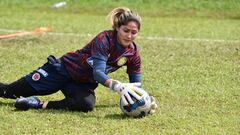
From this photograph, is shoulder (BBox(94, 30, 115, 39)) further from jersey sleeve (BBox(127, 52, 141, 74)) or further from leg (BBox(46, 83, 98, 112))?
leg (BBox(46, 83, 98, 112))

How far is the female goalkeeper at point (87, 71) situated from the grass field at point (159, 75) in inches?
5.7

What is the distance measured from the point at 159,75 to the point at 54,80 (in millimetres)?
2231

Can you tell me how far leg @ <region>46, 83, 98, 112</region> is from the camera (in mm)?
5891

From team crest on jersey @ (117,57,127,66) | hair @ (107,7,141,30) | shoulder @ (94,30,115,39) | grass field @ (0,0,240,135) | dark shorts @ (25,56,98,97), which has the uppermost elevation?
hair @ (107,7,141,30)

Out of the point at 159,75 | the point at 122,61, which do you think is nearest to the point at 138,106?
the point at 122,61

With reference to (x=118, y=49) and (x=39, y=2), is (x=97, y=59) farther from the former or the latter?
(x=39, y=2)

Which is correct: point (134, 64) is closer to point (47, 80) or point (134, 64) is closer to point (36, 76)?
point (47, 80)

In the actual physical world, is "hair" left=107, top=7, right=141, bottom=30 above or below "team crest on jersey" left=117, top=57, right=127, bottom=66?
above

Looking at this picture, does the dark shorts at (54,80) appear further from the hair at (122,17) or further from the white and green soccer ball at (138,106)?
the hair at (122,17)

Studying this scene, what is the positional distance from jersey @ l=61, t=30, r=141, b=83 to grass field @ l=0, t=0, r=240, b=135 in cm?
42

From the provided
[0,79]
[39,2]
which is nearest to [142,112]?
[0,79]

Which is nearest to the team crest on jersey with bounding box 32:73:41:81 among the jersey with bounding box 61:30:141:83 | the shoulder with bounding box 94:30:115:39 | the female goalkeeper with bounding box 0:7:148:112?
the female goalkeeper with bounding box 0:7:148:112

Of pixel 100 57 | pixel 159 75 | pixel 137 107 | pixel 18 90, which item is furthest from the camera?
pixel 159 75

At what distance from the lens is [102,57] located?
5754mm
